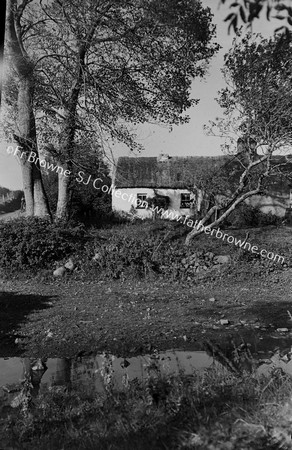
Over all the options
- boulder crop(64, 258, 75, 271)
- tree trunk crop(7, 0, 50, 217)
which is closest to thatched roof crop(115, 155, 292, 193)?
tree trunk crop(7, 0, 50, 217)

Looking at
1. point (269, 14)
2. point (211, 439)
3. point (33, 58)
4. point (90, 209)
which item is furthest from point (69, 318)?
point (90, 209)

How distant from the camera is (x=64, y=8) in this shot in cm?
1352

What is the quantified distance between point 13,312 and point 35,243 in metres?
4.27

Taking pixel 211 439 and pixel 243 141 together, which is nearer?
pixel 211 439

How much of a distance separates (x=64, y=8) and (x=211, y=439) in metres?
13.6

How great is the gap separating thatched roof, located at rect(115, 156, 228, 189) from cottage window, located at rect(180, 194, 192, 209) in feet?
2.78

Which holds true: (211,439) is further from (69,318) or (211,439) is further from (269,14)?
(69,318)

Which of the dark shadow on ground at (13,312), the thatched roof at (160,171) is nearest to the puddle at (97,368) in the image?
the dark shadow on ground at (13,312)

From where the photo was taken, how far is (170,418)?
364 cm

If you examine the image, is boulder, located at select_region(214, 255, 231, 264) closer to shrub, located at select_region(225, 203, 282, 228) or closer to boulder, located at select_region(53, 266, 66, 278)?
boulder, located at select_region(53, 266, 66, 278)

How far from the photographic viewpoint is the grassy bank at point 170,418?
3.18 meters

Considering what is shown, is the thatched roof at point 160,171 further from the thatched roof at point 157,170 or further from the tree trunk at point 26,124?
the tree trunk at point 26,124

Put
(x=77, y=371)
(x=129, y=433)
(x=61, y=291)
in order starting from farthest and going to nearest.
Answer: (x=61, y=291), (x=77, y=371), (x=129, y=433)

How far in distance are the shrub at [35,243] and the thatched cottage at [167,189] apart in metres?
17.7
